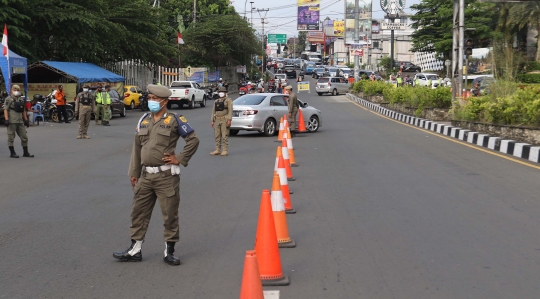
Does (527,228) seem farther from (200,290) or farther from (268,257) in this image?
(200,290)

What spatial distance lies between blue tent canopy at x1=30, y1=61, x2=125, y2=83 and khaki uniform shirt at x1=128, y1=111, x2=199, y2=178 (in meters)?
26.2

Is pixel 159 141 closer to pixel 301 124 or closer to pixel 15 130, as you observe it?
pixel 15 130

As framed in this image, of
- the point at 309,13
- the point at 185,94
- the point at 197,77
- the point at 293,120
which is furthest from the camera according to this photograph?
the point at 309,13

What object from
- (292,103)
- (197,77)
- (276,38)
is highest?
(276,38)

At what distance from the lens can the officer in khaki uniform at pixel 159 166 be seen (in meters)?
6.17

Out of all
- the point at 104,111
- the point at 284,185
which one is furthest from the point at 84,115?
the point at 284,185

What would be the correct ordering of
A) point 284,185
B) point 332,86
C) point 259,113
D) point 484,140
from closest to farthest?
point 284,185, point 484,140, point 259,113, point 332,86

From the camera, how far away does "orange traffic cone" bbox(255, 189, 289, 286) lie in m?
5.53

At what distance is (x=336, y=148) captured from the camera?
1731 centimetres

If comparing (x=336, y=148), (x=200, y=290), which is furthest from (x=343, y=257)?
(x=336, y=148)

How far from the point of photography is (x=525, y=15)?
46219 mm

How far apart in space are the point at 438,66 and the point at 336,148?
209 feet

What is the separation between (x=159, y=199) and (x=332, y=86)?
51358mm

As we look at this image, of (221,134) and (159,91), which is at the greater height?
(159,91)
